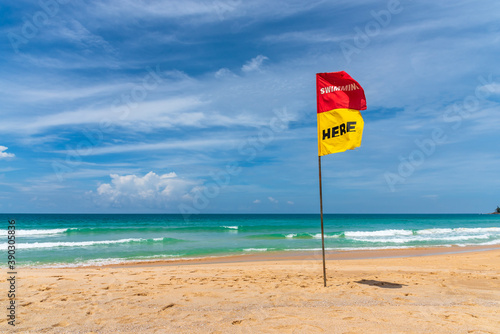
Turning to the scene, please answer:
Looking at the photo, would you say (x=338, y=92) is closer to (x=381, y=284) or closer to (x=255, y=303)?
(x=381, y=284)

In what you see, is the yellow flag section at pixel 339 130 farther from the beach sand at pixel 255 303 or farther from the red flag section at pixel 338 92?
→ the beach sand at pixel 255 303

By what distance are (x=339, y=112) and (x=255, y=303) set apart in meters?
4.88

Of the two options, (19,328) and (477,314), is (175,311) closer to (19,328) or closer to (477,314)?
(19,328)

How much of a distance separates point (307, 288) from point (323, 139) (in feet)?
12.3

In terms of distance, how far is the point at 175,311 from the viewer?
19.5 ft

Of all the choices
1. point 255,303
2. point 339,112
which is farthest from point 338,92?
point 255,303

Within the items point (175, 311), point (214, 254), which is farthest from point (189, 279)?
point (214, 254)

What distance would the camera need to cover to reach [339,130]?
782 cm

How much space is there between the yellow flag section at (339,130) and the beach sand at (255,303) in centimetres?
345

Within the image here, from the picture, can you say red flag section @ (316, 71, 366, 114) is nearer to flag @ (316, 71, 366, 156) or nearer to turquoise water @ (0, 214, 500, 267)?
flag @ (316, 71, 366, 156)

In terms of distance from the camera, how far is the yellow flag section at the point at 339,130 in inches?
303

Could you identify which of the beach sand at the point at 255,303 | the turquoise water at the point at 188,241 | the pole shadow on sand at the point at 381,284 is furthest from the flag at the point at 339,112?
the turquoise water at the point at 188,241

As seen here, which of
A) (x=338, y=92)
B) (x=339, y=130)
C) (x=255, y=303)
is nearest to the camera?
(x=255, y=303)

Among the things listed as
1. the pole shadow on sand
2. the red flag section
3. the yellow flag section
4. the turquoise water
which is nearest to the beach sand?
the pole shadow on sand
